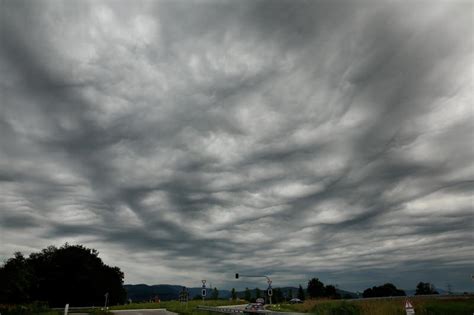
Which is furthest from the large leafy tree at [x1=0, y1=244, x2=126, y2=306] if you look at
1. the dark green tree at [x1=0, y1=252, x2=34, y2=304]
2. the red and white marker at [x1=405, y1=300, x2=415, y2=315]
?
the red and white marker at [x1=405, y1=300, x2=415, y2=315]

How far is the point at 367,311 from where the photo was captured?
32.2m

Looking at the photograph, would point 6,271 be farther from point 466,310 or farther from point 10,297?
point 466,310

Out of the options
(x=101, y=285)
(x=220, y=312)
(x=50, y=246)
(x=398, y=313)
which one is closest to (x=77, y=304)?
(x=101, y=285)

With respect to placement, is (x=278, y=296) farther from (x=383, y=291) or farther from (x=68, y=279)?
(x=68, y=279)

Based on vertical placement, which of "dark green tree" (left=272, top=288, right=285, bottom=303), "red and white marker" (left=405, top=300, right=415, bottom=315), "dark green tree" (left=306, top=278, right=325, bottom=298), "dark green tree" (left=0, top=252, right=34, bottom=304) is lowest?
"dark green tree" (left=272, top=288, right=285, bottom=303)

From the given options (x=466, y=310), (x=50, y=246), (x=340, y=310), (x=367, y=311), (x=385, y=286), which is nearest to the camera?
(x=466, y=310)

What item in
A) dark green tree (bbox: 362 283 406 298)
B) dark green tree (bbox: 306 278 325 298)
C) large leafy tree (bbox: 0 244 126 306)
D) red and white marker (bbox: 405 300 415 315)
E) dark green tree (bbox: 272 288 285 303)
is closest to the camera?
red and white marker (bbox: 405 300 415 315)

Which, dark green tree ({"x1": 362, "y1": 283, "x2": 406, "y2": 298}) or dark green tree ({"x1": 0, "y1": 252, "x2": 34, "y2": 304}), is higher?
dark green tree ({"x1": 0, "y1": 252, "x2": 34, "y2": 304})

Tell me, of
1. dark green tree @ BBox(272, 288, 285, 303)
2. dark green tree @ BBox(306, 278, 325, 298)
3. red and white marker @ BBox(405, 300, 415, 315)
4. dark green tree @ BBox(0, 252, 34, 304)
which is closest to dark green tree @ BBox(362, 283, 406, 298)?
dark green tree @ BBox(306, 278, 325, 298)

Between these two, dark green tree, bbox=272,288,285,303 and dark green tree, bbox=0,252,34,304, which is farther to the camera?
dark green tree, bbox=272,288,285,303

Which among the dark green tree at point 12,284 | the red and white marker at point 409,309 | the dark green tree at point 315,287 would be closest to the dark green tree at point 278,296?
the dark green tree at point 315,287

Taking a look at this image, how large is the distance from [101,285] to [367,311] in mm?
84927

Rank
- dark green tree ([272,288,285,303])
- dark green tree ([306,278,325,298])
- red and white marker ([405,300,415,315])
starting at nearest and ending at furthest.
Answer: red and white marker ([405,300,415,315]), dark green tree ([272,288,285,303]), dark green tree ([306,278,325,298])

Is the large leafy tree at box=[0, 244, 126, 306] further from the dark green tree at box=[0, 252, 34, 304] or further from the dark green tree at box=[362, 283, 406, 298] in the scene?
the dark green tree at box=[362, 283, 406, 298]
